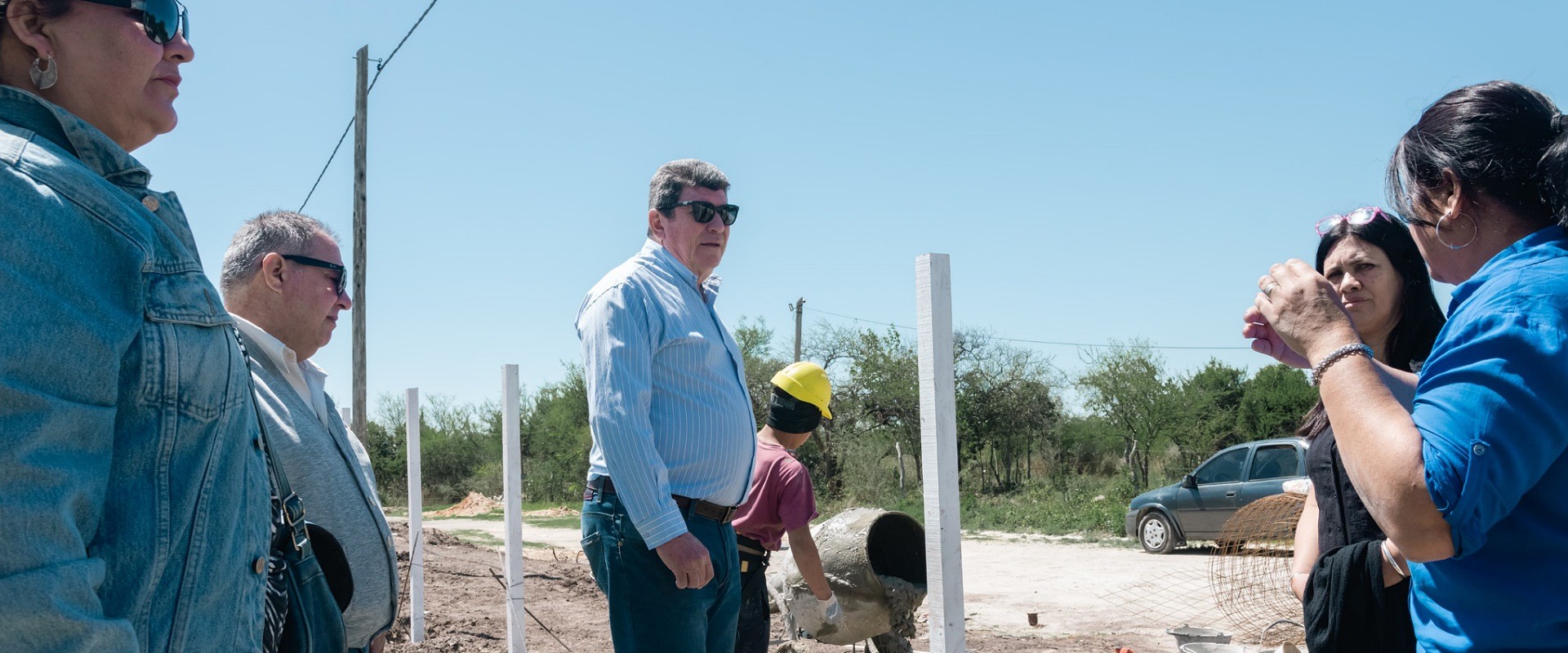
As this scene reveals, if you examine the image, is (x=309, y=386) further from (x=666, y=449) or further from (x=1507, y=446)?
(x=1507, y=446)

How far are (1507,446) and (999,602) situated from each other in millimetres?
9073

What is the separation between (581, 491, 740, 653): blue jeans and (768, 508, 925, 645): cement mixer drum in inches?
87.6

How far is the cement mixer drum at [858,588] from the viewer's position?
5.08 m

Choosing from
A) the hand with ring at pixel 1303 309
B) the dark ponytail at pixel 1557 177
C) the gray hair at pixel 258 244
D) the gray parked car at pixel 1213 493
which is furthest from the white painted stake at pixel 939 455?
the gray parked car at pixel 1213 493

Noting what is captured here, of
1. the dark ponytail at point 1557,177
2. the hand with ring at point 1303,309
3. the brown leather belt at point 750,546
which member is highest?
the dark ponytail at point 1557,177

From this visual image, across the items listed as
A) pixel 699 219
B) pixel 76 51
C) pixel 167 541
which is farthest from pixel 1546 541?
pixel 699 219

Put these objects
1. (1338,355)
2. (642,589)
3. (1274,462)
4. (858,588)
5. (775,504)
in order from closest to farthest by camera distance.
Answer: (1338,355) → (642,589) → (775,504) → (858,588) → (1274,462)

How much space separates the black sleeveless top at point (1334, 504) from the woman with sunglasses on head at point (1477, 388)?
0.67 metres

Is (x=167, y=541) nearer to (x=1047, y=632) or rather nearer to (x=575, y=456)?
(x=1047, y=632)

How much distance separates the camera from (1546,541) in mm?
1460

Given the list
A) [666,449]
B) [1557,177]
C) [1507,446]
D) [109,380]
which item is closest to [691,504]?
[666,449]

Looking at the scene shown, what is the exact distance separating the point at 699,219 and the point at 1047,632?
20.0ft

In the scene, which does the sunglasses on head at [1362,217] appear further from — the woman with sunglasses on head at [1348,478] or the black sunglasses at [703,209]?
the black sunglasses at [703,209]

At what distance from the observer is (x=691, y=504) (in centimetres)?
294
